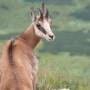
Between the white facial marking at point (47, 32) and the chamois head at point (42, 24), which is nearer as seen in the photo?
the white facial marking at point (47, 32)

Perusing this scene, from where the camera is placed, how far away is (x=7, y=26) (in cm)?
8844

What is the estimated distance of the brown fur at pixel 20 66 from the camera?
1223cm

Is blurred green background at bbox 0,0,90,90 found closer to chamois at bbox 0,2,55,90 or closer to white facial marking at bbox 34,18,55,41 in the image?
chamois at bbox 0,2,55,90

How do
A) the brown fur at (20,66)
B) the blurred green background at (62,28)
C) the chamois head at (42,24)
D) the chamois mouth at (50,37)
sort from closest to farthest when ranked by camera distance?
1. the brown fur at (20,66)
2. the chamois mouth at (50,37)
3. the chamois head at (42,24)
4. the blurred green background at (62,28)

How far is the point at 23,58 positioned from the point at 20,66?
1.98ft

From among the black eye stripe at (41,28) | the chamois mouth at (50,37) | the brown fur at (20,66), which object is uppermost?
the black eye stripe at (41,28)

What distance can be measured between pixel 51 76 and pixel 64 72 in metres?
1.53

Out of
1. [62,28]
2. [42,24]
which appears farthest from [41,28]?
[62,28]

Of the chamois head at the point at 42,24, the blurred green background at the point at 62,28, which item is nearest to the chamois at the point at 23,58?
the chamois head at the point at 42,24

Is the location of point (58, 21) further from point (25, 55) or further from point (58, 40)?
point (25, 55)

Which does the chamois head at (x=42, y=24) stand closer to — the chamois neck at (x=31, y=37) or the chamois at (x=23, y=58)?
the chamois at (x=23, y=58)

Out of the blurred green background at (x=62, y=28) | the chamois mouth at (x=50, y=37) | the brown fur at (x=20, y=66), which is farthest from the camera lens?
the blurred green background at (x=62, y=28)

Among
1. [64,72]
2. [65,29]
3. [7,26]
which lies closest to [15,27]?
[7,26]

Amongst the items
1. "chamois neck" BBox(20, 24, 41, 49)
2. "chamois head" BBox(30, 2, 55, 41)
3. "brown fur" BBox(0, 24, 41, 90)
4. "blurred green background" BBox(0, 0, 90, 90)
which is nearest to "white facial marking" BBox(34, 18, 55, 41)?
"chamois head" BBox(30, 2, 55, 41)
